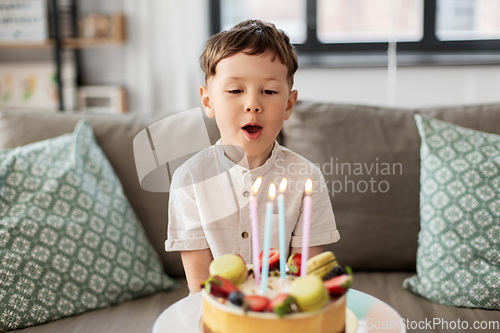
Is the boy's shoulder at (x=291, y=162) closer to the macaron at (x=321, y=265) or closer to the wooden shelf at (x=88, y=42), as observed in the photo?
the macaron at (x=321, y=265)

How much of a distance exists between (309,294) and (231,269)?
0.42 feet

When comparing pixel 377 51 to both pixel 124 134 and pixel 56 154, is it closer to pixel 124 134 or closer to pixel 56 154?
pixel 124 134

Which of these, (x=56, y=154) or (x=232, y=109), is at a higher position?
(x=232, y=109)

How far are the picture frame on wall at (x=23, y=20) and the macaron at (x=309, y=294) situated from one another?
8.94ft

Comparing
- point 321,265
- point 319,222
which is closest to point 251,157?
point 319,222

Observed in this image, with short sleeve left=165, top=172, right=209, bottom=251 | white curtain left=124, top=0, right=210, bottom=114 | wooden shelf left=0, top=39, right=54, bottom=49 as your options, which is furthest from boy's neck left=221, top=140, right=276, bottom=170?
wooden shelf left=0, top=39, right=54, bottom=49

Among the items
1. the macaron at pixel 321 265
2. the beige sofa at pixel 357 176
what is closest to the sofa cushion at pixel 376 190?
the beige sofa at pixel 357 176

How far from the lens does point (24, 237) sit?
41.4 inches

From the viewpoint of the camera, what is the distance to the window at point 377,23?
2758 millimetres

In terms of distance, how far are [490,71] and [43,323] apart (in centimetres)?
264

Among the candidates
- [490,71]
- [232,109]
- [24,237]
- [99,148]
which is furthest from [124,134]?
[490,71]

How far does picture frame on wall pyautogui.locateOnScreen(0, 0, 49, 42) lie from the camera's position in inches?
108

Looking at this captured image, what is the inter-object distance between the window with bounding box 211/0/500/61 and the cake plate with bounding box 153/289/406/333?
90.9 inches

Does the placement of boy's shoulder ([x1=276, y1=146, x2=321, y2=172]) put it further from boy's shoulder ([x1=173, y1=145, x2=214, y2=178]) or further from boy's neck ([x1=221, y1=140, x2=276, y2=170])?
boy's shoulder ([x1=173, y1=145, x2=214, y2=178])
